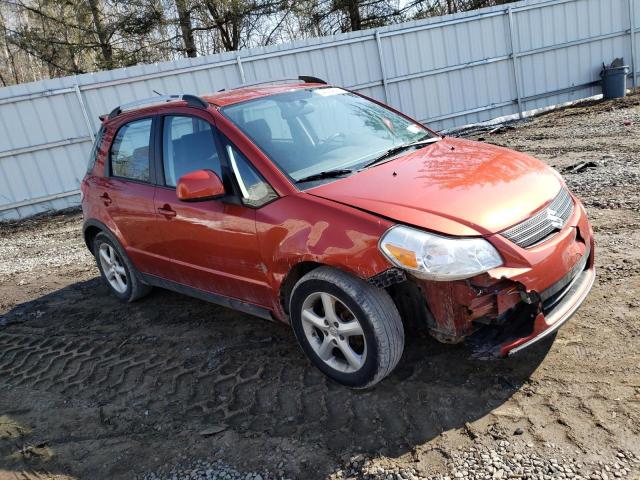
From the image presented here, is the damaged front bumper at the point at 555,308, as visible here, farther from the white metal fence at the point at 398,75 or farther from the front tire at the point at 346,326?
the white metal fence at the point at 398,75

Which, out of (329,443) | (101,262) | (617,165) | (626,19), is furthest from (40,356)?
(626,19)

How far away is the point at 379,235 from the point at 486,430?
1118mm

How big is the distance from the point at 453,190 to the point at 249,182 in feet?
4.20

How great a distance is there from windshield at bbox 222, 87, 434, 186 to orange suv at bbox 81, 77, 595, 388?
14mm

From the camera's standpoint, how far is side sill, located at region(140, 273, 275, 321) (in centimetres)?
370

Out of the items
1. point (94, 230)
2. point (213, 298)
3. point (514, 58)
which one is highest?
point (514, 58)

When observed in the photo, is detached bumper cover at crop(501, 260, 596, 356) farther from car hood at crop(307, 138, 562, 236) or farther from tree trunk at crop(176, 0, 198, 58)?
tree trunk at crop(176, 0, 198, 58)

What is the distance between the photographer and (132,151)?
4641mm

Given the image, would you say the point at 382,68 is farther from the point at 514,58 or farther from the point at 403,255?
the point at 403,255

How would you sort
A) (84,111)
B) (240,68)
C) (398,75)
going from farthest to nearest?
1. (398,75)
2. (240,68)
3. (84,111)

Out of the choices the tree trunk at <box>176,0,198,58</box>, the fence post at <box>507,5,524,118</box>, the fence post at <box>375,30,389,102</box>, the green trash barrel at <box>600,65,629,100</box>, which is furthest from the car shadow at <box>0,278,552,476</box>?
the tree trunk at <box>176,0,198,58</box>

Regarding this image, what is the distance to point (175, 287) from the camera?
4477 millimetres

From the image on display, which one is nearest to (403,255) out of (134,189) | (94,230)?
(134,189)

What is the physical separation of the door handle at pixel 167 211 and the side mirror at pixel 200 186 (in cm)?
62
